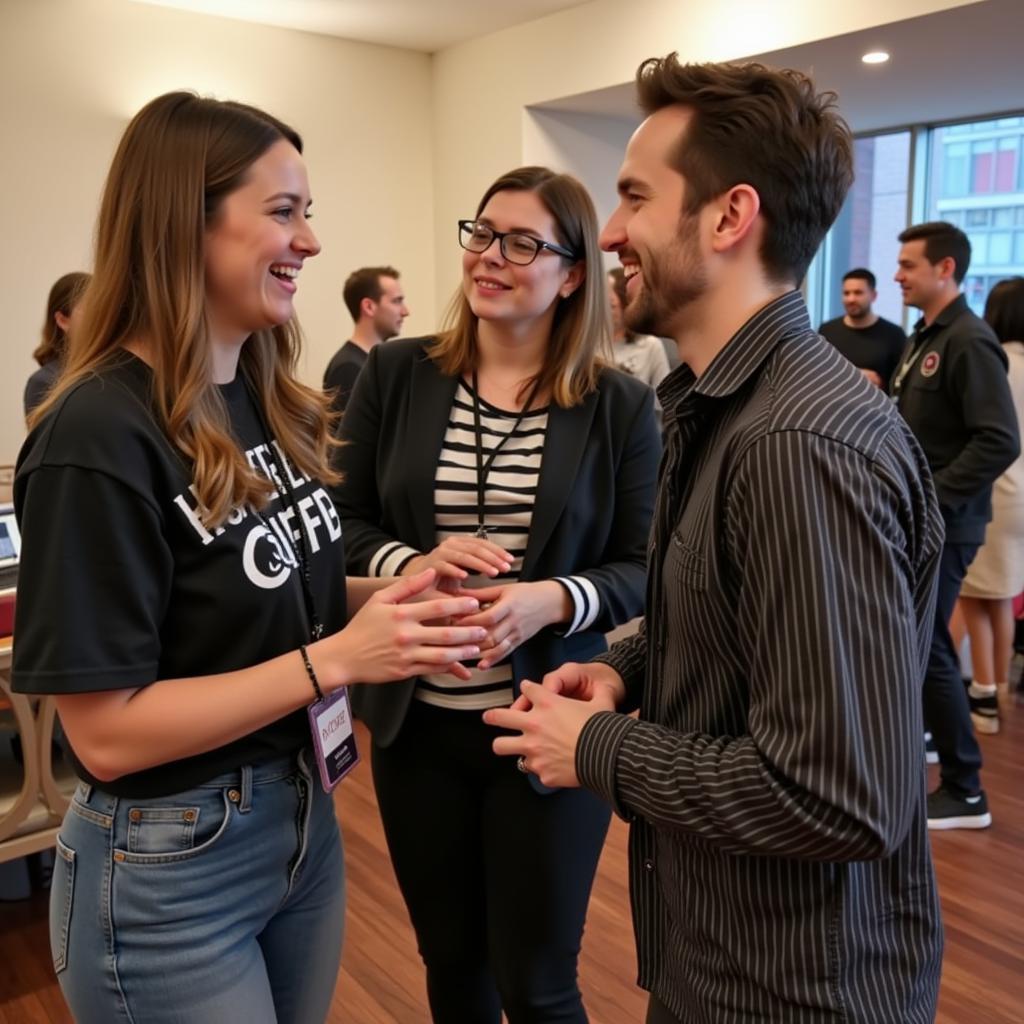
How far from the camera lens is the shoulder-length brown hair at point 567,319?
1676 millimetres

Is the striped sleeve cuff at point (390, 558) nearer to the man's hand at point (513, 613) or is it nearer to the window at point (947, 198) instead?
the man's hand at point (513, 613)

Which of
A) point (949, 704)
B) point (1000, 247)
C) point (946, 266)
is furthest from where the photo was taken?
point (1000, 247)

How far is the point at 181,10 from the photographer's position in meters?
5.36

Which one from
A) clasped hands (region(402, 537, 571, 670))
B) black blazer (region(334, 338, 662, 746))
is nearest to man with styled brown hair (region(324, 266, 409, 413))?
black blazer (region(334, 338, 662, 746))

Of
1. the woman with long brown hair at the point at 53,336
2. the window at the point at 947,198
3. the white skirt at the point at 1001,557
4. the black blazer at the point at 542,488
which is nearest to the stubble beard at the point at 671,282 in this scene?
the black blazer at the point at 542,488

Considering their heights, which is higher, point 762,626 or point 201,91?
point 201,91

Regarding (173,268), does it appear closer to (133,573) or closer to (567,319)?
(133,573)

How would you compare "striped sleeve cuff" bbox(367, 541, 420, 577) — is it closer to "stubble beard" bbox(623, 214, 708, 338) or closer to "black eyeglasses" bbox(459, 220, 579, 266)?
"black eyeglasses" bbox(459, 220, 579, 266)

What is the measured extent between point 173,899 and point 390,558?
66cm

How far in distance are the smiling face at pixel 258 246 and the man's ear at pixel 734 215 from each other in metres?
0.54

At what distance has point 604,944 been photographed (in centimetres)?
250

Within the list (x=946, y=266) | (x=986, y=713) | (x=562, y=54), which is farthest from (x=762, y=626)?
(x=562, y=54)

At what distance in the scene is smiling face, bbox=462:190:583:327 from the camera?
164 centimetres

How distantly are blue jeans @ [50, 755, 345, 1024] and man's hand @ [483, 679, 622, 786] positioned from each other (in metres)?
0.34
